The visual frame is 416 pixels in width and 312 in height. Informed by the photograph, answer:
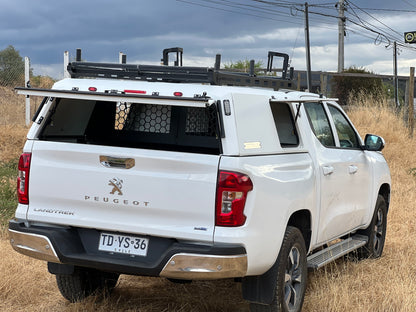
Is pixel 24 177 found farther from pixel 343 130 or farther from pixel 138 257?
pixel 343 130

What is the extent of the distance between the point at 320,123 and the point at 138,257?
2.48m

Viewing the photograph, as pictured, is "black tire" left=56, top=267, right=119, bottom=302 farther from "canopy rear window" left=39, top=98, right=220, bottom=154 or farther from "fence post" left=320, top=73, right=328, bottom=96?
"fence post" left=320, top=73, right=328, bottom=96

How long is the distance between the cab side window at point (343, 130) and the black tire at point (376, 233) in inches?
35.6

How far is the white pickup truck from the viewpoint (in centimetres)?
435

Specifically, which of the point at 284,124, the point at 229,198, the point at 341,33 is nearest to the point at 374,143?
the point at 284,124

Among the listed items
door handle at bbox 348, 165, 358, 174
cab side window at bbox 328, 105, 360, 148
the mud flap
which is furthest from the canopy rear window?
cab side window at bbox 328, 105, 360, 148

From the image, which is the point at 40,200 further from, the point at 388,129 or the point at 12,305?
the point at 388,129

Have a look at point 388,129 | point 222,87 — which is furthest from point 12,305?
point 388,129

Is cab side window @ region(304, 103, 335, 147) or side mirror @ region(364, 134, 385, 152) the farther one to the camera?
side mirror @ region(364, 134, 385, 152)

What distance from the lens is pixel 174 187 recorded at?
14.5 feet

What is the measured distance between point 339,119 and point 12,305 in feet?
11.8

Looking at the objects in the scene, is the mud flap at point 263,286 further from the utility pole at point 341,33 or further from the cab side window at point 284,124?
the utility pole at point 341,33

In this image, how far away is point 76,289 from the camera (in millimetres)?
5648

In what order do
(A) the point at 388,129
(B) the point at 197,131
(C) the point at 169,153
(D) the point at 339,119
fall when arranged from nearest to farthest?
(C) the point at 169,153 < (B) the point at 197,131 < (D) the point at 339,119 < (A) the point at 388,129
